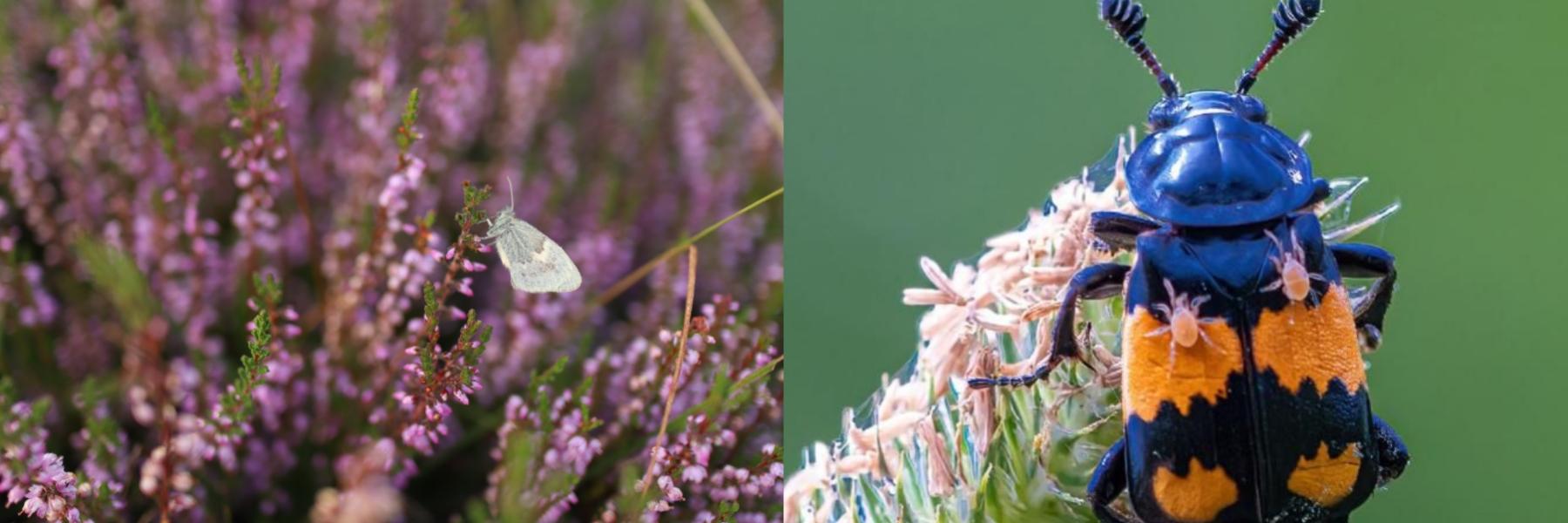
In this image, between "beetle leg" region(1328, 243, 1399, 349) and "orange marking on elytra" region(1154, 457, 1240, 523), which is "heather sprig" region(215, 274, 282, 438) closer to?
"orange marking on elytra" region(1154, 457, 1240, 523)

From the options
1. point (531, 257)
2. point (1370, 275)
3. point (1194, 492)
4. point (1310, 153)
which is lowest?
point (1194, 492)

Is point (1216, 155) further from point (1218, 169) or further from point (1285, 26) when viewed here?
point (1285, 26)

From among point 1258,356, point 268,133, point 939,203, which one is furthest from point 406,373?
point 939,203

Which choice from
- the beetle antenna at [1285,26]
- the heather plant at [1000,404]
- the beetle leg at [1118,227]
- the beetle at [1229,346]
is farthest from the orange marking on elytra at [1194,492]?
the beetle antenna at [1285,26]

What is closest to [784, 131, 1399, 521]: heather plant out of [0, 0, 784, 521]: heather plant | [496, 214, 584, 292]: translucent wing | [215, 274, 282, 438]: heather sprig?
[0, 0, 784, 521]: heather plant

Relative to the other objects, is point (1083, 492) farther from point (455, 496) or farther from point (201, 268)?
point (201, 268)

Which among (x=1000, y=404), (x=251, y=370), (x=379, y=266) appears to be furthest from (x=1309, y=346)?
(x=379, y=266)
